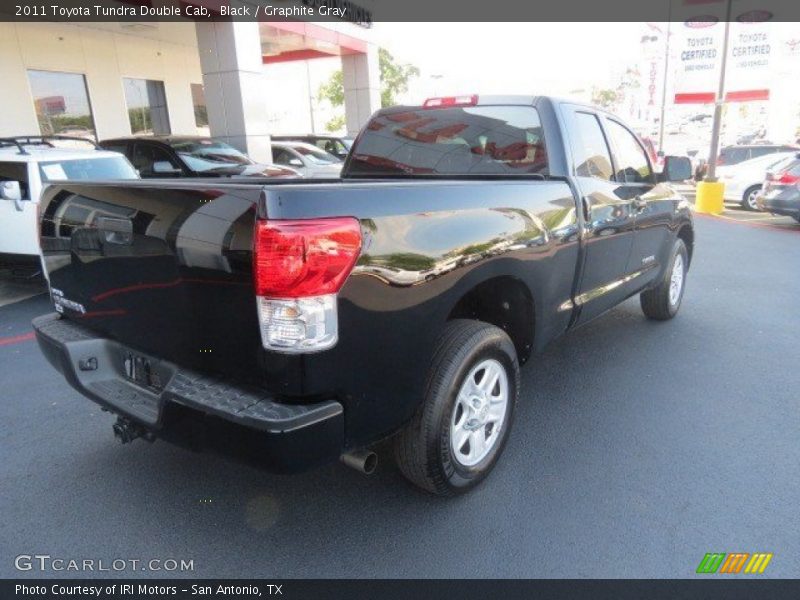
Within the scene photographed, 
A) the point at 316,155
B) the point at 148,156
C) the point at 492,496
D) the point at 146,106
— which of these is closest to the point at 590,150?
the point at 492,496

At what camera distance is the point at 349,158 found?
172 inches

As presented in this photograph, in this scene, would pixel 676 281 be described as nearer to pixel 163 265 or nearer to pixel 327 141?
pixel 163 265

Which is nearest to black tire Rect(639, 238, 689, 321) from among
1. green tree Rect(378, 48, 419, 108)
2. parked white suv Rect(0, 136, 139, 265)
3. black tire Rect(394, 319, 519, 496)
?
black tire Rect(394, 319, 519, 496)

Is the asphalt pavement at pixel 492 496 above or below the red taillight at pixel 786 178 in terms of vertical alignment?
below

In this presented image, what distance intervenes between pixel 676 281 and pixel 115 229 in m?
4.84

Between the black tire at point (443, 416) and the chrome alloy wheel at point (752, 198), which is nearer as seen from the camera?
the black tire at point (443, 416)

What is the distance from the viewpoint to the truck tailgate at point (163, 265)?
2.03 metres

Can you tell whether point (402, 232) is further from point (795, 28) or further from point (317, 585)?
point (795, 28)

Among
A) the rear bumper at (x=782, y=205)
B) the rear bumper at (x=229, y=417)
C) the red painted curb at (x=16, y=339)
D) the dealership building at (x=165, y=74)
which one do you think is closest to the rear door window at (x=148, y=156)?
the dealership building at (x=165, y=74)

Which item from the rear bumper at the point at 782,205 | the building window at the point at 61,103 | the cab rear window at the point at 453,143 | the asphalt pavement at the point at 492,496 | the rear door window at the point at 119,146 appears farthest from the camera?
Result: the building window at the point at 61,103

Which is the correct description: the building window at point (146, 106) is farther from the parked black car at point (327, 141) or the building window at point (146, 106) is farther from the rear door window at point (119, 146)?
the rear door window at point (119, 146)

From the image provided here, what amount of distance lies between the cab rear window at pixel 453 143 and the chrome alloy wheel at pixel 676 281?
2392mm

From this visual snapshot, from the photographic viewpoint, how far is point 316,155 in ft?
45.4

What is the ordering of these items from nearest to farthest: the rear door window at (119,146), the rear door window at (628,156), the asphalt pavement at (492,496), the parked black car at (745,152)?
the asphalt pavement at (492,496), the rear door window at (628,156), the rear door window at (119,146), the parked black car at (745,152)
